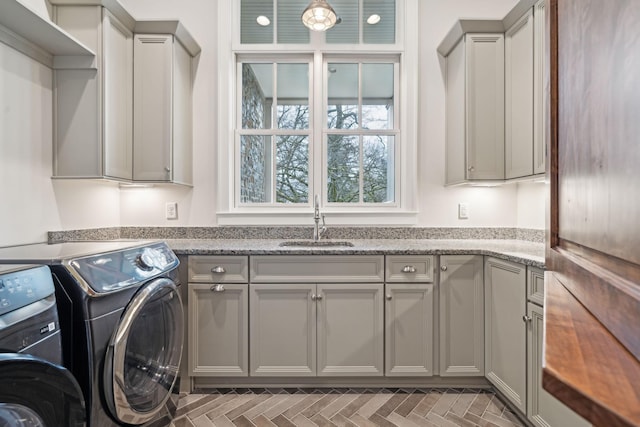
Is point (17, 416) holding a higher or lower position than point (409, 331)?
higher

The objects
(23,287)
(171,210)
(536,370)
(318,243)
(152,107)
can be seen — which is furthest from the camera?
(171,210)

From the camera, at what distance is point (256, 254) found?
1.99 metres

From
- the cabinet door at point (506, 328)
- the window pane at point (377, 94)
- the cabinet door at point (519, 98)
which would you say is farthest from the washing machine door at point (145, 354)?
the cabinet door at point (519, 98)

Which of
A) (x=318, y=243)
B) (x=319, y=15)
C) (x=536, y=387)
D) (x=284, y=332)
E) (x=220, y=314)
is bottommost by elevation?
(x=536, y=387)

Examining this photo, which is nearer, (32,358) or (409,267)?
(32,358)

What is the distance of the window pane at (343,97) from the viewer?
269 centimetres

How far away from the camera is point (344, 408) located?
6.14ft

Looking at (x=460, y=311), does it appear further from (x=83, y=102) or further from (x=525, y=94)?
(x=83, y=102)

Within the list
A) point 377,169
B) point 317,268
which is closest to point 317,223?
point 317,268

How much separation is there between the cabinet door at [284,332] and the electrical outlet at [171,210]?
101 centimetres

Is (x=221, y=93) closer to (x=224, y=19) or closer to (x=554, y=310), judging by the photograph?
(x=224, y=19)

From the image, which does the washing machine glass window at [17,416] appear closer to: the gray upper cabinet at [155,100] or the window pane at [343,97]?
the gray upper cabinet at [155,100]

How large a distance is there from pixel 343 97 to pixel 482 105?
3.37ft

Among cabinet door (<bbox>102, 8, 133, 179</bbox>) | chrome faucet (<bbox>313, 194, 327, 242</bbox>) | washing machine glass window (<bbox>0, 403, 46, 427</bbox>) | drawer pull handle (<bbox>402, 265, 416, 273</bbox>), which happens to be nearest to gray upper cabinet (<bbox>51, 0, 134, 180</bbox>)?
cabinet door (<bbox>102, 8, 133, 179</bbox>)
